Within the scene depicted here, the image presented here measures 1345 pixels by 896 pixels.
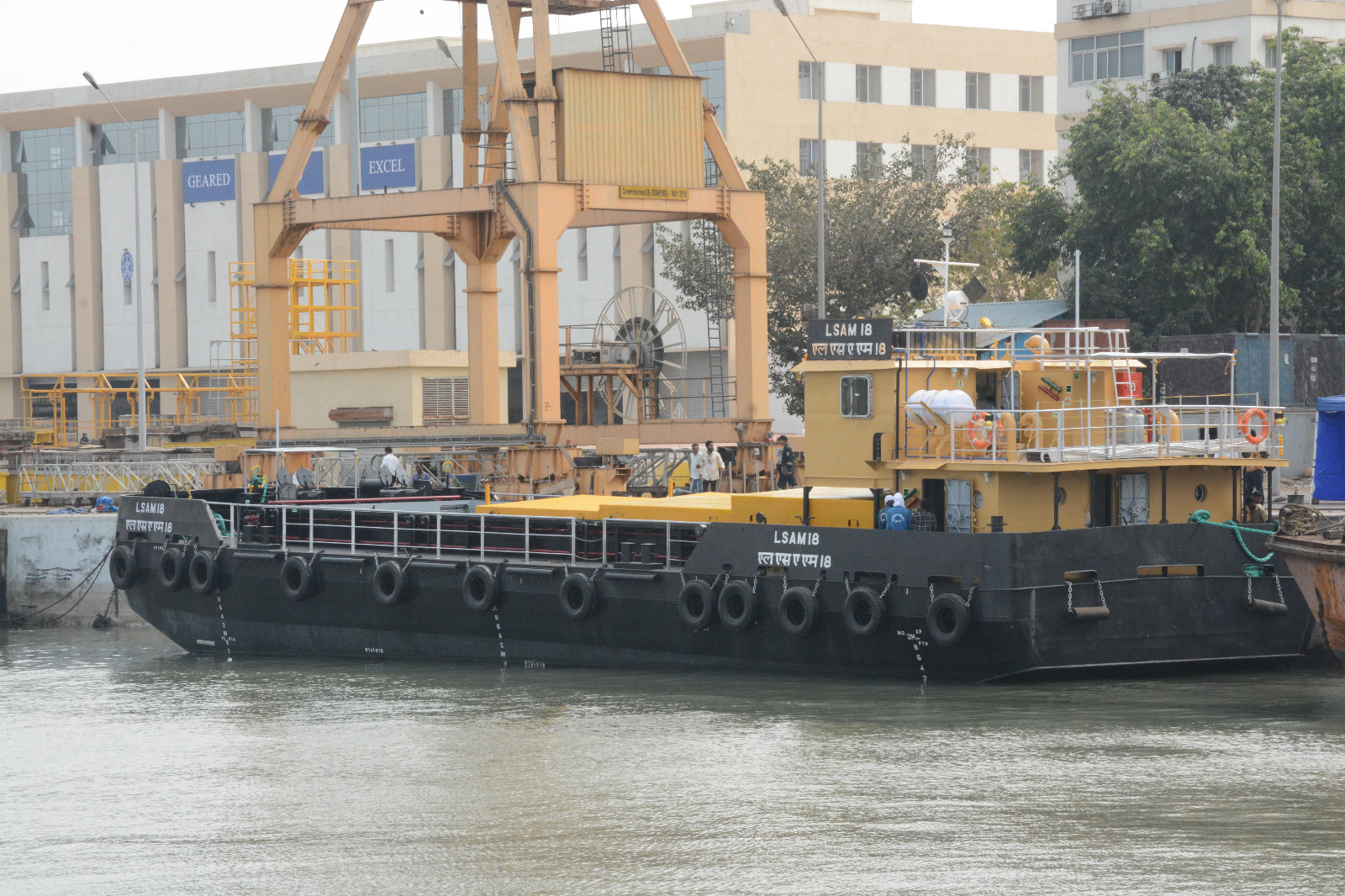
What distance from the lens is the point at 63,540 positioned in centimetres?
2934

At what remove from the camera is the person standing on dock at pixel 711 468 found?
93.6 feet

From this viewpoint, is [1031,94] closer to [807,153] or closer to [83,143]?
[807,153]

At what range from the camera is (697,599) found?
2041 cm

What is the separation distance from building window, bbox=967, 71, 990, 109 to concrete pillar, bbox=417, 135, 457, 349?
58.8 ft

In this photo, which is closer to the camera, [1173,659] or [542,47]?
[1173,659]

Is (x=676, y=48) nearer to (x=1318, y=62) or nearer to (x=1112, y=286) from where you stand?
(x=1112, y=286)

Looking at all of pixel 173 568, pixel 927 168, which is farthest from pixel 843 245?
pixel 173 568

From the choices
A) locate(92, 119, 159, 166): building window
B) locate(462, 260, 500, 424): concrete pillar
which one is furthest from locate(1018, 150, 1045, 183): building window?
locate(462, 260, 500, 424): concrete pillar

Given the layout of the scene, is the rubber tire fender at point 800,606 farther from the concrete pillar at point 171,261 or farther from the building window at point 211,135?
the building window at point 211,135

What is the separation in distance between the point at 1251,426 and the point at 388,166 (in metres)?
42.8

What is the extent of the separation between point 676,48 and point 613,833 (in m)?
20.6

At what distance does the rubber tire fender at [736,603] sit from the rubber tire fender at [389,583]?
507cm

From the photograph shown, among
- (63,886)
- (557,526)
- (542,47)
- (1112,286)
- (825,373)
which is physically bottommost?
(63,886)

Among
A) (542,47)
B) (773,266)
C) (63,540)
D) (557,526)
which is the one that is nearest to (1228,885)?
(557,526)
